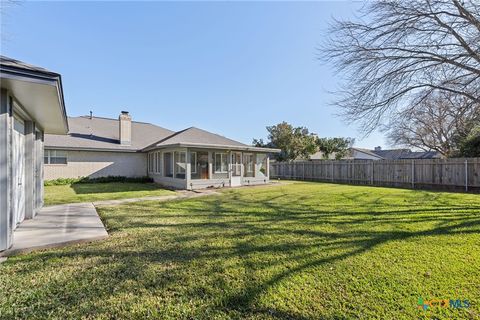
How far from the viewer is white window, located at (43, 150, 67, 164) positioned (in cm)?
1610

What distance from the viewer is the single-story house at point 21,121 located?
3.69m

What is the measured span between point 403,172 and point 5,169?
18.6 metres

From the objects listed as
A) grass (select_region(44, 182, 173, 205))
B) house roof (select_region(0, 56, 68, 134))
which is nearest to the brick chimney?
grass (select_region(44, 182, 173, 205))

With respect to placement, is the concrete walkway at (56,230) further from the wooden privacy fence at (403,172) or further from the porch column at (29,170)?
the wooden privacy fence at (403,172)

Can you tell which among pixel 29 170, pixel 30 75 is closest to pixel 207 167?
pixel 29 170

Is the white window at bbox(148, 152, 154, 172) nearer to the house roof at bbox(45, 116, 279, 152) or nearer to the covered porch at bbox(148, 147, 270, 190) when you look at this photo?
the covered porch at bbox(148, 147, 270, 190)

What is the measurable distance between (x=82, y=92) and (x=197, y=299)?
60.6 ft

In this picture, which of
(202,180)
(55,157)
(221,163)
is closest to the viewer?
(202,180)

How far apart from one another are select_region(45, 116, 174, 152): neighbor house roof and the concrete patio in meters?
11.3

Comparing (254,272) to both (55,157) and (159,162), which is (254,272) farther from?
(55,157)

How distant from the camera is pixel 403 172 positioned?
15469 mm

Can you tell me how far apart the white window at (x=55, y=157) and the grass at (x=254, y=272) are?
556 inches

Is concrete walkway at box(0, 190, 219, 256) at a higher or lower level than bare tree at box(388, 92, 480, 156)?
lower

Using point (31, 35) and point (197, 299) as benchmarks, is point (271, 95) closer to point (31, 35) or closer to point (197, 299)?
point (31, 35)
